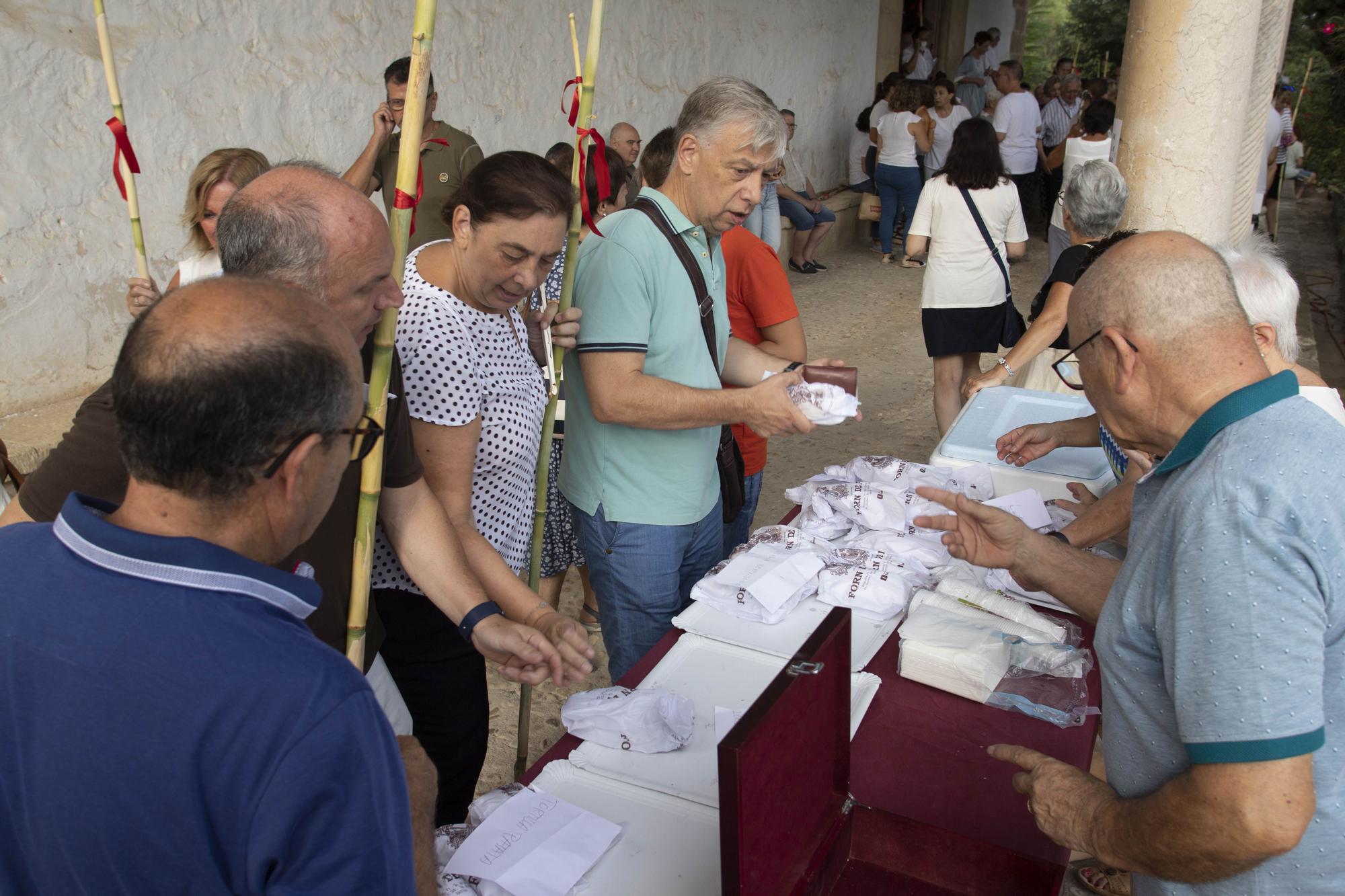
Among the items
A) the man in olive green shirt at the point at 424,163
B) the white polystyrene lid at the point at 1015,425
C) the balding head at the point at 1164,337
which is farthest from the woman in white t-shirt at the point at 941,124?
the balding head at the point at 1164,337

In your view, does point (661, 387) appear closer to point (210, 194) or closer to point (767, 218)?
point (210, 194)

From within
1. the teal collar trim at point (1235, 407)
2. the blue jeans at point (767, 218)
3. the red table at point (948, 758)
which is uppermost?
the teal collar trim at point (1235, 407)

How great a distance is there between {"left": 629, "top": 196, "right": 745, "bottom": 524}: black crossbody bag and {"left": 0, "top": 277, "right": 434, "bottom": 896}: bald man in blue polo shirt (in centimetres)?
142

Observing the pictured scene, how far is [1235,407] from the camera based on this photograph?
1305 mm

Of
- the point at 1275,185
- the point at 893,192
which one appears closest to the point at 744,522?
the point at 893,192

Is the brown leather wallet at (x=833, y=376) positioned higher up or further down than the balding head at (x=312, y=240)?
further down

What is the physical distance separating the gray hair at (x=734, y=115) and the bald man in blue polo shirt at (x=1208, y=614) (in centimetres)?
95

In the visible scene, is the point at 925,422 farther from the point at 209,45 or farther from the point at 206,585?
the point at 206,585

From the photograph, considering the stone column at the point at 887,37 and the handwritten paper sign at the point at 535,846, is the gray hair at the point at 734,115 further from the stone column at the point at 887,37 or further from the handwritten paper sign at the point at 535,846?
the stone column at the point at 887,37

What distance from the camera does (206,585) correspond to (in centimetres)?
91

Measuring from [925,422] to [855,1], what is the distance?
714 centimetres

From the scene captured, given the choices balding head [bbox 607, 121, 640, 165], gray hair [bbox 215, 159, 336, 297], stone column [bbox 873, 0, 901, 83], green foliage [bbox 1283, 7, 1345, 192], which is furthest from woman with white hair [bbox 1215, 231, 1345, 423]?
green foliage [bbox 1283, 7, 1345, 192]

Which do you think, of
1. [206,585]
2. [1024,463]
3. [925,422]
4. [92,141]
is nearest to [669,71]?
[925,422]

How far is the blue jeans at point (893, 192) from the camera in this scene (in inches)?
403
